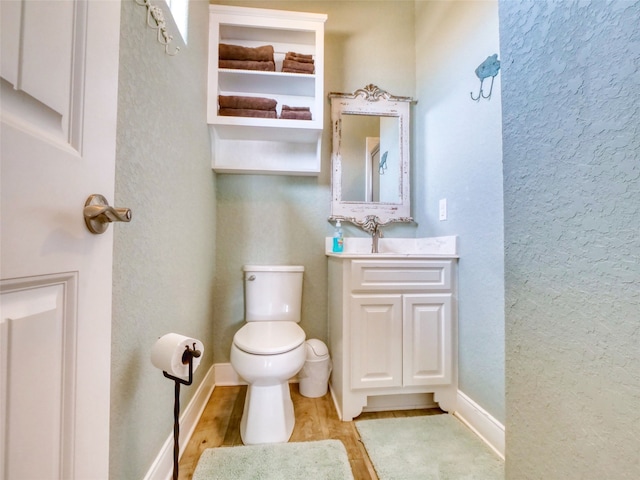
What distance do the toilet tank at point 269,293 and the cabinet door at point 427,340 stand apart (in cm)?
69

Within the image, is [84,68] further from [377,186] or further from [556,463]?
[377,186]

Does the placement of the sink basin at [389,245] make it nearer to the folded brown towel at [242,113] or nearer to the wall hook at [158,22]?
the folded brown towel at [242,113]

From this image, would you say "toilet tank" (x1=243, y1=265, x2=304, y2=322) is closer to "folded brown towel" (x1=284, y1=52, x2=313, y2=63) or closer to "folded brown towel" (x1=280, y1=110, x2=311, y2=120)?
"folded brown towel" (x1=280, y1=110, x2=311, y2=120)

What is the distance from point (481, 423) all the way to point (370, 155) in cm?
163

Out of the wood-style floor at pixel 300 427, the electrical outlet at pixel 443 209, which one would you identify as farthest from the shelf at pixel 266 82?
the wood-style floor at pixel 300 427

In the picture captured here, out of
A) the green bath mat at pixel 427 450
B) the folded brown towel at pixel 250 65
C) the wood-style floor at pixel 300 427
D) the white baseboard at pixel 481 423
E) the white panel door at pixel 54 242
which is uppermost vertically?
the folded brown towel at pixel 250 65

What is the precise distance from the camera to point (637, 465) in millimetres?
414

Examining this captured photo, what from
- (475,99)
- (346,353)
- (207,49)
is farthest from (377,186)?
(207,49)

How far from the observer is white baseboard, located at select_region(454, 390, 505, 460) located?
1132mm

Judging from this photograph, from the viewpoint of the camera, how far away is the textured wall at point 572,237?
43 centimetres

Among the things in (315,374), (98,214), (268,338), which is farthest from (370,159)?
(98,214)

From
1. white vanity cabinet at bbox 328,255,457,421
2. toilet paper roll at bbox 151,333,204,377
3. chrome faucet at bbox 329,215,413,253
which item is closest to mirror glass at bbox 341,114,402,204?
chrome faucet at bbox 329,215,413,253

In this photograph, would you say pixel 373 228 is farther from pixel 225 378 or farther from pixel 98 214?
pixel 98 214

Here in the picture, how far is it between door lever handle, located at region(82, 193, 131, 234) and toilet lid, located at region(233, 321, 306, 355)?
88cm
